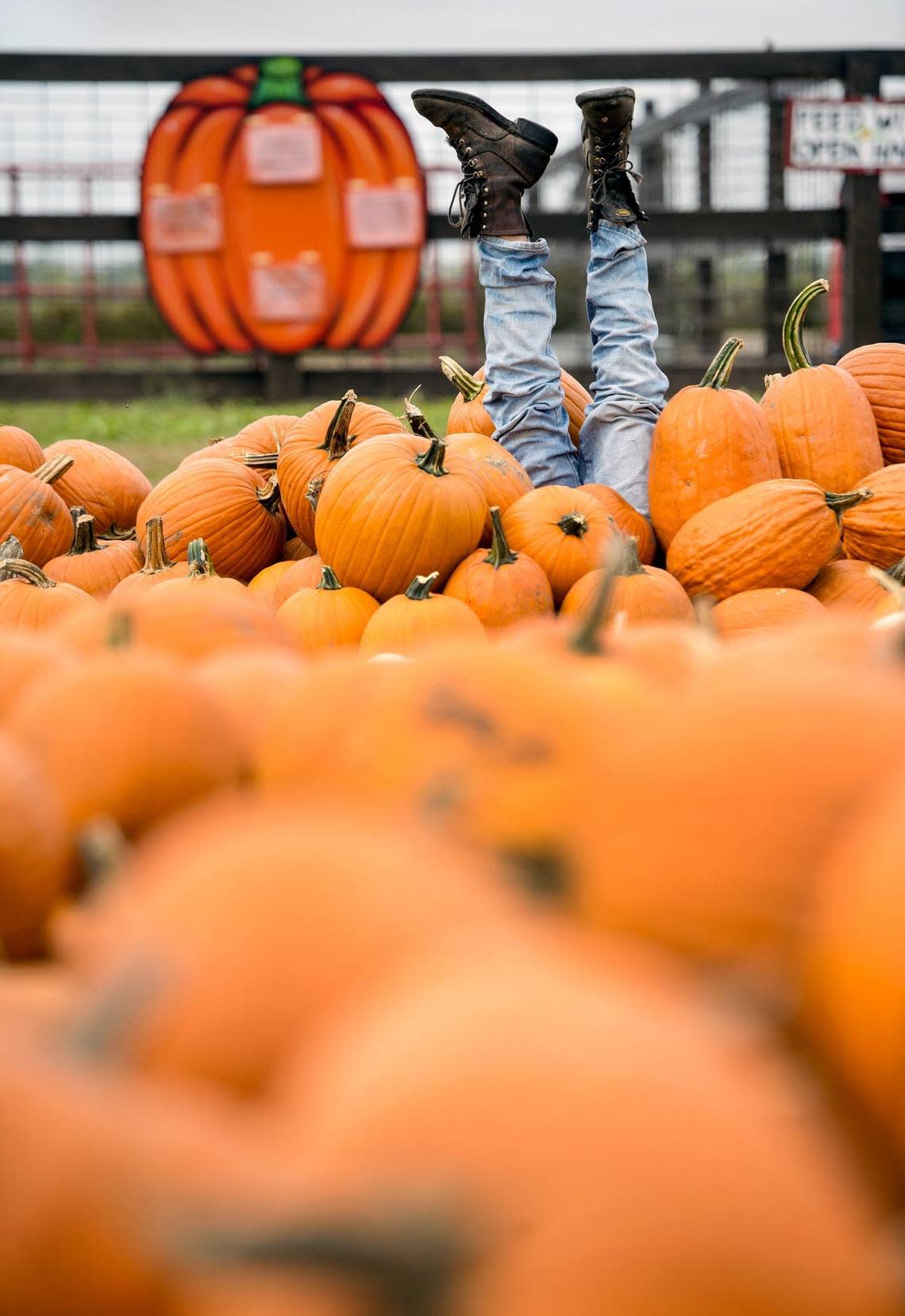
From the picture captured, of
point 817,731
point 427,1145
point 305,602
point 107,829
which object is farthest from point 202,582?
point 427,1145

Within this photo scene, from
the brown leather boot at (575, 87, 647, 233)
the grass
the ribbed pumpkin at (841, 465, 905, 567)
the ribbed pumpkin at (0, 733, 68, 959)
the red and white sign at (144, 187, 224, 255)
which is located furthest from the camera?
the red and white sign at (144, 187, 224, 255)

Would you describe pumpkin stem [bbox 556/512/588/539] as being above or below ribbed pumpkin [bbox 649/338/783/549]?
below

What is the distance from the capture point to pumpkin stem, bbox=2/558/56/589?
7.39 feet

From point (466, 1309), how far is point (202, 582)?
79.5 inches

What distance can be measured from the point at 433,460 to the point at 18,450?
126 centimetres

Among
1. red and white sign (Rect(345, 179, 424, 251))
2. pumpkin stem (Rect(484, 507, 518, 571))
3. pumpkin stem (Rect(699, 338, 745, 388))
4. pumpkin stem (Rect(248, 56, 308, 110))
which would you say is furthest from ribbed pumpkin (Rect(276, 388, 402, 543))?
pumpkin stem (Rect(248, 56, 308, 110))

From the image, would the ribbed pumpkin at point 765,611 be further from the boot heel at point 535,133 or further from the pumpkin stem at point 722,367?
the boot heel at point 535,133

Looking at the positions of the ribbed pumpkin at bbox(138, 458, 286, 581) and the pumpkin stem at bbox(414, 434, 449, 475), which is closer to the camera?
the pumpkin stem at bbox(414, 434, 449, 475)

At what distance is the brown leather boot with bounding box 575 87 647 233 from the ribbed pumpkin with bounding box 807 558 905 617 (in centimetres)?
109

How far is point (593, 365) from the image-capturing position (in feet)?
10.3

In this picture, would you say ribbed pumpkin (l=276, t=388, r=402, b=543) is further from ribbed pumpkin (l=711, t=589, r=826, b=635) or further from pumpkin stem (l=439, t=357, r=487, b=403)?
ribbed pumpkin (l=711, t=589, r=826, b=635)

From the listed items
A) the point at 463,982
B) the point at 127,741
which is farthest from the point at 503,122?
the point at 463,982

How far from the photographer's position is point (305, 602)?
244cm

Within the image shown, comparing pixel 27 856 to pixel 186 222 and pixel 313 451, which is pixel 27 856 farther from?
pixel 186 222
